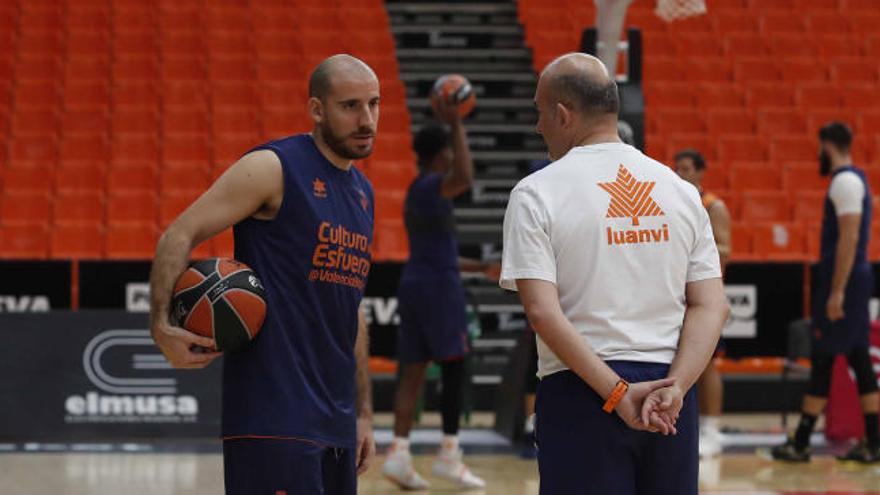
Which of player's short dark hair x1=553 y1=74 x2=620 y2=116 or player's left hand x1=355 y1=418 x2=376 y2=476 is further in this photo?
player's left hand x1=355 y1=418 x2=376 y2=476

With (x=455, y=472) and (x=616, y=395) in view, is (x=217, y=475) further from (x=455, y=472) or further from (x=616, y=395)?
(x=616, y=395)

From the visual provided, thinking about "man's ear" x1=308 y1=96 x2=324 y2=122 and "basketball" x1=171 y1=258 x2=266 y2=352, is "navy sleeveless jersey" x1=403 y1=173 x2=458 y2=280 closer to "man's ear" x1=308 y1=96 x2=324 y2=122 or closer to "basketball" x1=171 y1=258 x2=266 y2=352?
"man's ear" x1=308 y1=96 x2=324 y2=122

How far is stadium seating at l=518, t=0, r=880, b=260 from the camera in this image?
1310cm

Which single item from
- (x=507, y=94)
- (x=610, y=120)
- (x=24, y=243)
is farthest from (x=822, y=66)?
(x=610, y=120)

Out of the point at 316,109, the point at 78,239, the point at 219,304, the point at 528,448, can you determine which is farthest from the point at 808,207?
the point at 219,304

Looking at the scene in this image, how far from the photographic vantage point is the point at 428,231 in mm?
7867

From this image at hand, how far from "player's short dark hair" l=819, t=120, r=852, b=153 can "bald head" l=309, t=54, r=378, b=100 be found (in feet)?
17.1

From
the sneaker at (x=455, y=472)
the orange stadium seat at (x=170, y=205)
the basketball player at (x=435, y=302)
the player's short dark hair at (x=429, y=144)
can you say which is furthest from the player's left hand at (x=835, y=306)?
the orange stadium seat at (x=170, y=205)

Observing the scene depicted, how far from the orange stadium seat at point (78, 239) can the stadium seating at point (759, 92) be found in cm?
520

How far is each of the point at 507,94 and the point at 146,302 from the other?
5.41 meters

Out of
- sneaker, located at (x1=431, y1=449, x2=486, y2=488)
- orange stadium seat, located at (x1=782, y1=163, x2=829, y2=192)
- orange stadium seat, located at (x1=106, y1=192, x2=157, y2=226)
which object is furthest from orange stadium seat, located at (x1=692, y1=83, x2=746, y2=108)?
sneaker, located at (x1=431, y1=449, x2=486, y2=488)

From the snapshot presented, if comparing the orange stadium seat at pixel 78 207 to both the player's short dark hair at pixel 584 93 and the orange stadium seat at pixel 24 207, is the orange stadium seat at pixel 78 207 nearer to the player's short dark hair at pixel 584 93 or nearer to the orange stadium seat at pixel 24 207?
the orange stadium seat at pixel 24 207

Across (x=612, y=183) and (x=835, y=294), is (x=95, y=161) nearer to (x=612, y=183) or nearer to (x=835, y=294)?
(x=835, y=294)

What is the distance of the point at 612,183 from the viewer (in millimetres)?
3512
